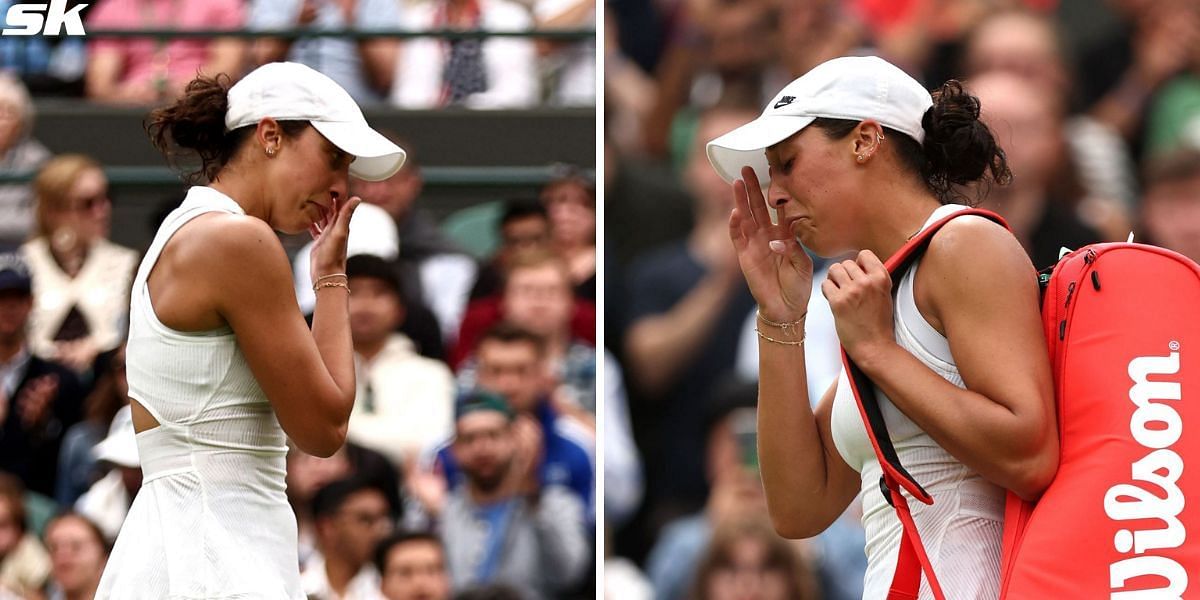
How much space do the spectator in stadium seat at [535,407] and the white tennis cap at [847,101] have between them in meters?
3.62

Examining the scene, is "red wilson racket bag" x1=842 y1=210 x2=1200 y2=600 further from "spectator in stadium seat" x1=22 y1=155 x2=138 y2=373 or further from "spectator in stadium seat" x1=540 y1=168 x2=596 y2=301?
"spectator in stadium seat" x1=22 y1=155 x2=138 y2=373

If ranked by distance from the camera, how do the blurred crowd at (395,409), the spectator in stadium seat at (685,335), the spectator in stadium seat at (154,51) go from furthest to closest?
1. the spectator in stadium seat at (154,51)
2. the spectator in stadium seat at (685,335)
3. the blurred crowd at (395,409)

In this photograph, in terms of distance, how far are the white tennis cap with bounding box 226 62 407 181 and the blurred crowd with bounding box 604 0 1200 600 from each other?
3612mm

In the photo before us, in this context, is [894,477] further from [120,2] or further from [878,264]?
[120,2]

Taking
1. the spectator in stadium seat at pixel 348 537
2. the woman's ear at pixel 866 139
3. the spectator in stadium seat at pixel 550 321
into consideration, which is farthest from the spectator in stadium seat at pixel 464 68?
the woman's ear at pixel 866 139

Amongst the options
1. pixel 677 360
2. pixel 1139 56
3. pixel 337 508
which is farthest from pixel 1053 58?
pixel 337 508

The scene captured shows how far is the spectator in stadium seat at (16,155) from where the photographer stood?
761cm

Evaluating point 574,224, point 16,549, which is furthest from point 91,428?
point 574,224

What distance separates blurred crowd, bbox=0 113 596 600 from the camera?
6512mm

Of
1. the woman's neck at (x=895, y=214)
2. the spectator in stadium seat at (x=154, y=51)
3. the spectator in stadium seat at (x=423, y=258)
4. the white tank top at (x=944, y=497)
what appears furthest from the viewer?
the spectator in stadium seat at (x=154, y=51)

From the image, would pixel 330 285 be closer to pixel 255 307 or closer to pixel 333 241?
pixel 333 241

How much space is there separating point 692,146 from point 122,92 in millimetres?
2463

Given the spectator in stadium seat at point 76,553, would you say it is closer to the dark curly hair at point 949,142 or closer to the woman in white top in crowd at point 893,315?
the woman in white top in crowd at point 893,315

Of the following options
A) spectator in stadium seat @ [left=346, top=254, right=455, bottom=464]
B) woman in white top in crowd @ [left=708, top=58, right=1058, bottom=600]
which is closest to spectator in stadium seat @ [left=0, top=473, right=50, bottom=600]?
spectator in stadium seat @ [left=346, top=254, right=455, bottom=464]
